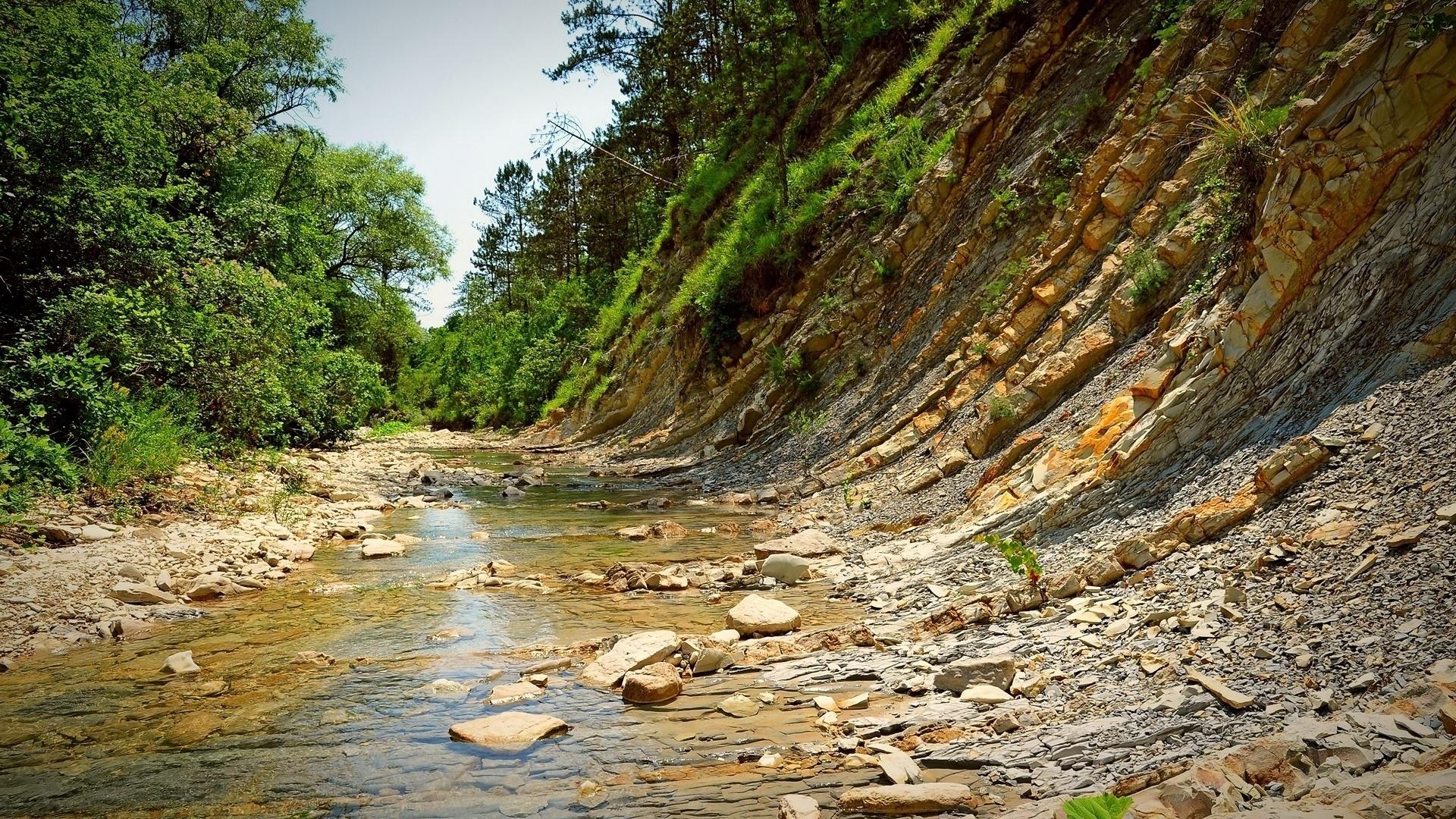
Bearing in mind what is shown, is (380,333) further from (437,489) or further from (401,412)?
(437,489)

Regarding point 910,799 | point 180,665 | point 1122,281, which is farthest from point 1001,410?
point 180,665

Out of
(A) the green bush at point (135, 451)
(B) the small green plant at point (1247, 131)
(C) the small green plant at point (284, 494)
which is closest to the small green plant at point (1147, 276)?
(B) the small green plant at point (1247, 131)

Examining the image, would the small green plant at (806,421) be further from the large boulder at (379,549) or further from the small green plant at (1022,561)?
the small green plant at (1022,561)

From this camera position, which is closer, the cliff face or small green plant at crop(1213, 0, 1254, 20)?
the cliff face

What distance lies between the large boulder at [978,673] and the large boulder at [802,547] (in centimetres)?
438

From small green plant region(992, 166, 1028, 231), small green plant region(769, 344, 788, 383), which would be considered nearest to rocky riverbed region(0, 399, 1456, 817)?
small green plant region(992, 166, 1028, 231)

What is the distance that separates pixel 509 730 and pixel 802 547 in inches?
208

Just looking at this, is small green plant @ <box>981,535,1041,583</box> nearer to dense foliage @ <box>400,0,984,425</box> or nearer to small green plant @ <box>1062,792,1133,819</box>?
small green plant @ <box>1062,792,1133,819</box>

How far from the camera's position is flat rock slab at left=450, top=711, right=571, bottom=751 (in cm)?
476

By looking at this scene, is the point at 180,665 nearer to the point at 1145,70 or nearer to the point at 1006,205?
the point at 1006,205

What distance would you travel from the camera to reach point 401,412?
5000cm

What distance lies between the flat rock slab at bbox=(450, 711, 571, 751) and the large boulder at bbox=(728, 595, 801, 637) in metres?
2.09

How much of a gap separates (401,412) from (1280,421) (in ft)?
169

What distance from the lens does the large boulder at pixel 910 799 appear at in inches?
138
